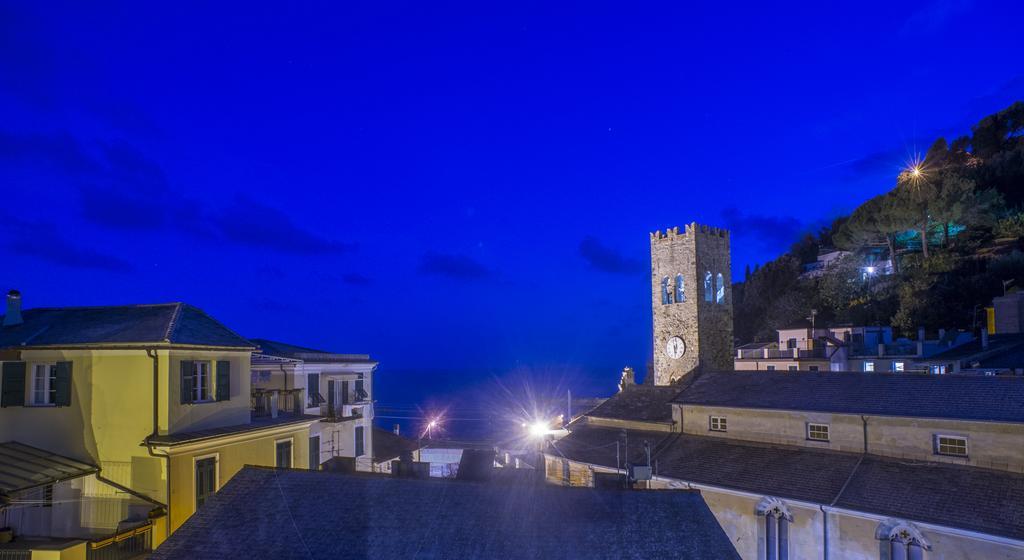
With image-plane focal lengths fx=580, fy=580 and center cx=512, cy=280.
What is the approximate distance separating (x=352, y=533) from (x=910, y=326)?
6239 cm

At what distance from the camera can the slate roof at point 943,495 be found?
17312 millimetres

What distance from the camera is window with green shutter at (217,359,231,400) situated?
786 inches

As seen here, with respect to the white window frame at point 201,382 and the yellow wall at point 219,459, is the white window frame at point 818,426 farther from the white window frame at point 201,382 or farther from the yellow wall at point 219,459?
the white window frame at point 201,382

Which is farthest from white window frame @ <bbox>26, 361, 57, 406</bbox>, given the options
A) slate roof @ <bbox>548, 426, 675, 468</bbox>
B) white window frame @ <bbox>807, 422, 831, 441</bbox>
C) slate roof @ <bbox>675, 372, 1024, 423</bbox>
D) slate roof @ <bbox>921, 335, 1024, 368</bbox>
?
slate roof @ <bbox>921, 335, 1024, 368</bbox>

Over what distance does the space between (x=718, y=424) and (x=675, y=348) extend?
17.0 meters

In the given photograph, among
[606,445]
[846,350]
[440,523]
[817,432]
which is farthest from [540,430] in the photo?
[440,523]

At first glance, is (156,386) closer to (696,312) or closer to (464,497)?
(464,497)

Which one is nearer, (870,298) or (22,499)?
(22,499)

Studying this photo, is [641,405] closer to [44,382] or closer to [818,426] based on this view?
[818,426]

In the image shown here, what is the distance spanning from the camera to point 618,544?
1140cm

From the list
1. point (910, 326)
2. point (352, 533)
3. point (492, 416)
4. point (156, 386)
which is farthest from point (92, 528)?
point (492, 416)

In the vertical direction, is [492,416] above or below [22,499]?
below

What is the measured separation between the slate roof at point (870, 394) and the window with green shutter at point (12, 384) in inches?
1078

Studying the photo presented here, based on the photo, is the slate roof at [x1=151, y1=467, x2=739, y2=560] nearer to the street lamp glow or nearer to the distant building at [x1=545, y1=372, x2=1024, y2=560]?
the distant building at [x1=545, y1=372, x2=1024, y2=560]
